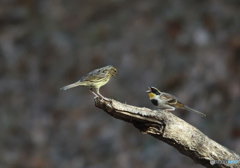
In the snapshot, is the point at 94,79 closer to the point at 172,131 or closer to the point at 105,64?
the point at 172,131

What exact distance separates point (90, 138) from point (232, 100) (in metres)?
3.68

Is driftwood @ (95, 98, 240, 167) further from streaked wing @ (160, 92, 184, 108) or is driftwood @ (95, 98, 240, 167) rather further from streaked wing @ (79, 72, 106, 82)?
streaked wing @ (160, 92, 184, 108)

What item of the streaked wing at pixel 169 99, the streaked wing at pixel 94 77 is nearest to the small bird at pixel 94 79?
the streaked wing at pixel 94 77

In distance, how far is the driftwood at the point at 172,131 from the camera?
4.49 metres

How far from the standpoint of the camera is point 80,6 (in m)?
12.3

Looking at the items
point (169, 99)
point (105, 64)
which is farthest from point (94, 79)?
point (105, 64)

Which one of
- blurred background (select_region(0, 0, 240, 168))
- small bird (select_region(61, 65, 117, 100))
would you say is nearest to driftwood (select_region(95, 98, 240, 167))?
small bird (select_region(61, 65, 117, 100))

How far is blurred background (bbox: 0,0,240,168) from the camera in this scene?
9781 millimetres

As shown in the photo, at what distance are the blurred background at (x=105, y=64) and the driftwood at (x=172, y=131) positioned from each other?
13.7ft

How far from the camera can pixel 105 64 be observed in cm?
1125

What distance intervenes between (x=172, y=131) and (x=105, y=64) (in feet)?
22.1

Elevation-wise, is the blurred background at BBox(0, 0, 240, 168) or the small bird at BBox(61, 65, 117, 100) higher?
the small bird at BBox(61, 65, 117, 100)

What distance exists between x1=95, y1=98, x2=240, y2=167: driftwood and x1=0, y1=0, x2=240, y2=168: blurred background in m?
4.19

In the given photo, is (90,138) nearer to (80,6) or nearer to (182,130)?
(80,6)
